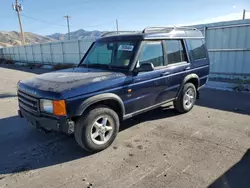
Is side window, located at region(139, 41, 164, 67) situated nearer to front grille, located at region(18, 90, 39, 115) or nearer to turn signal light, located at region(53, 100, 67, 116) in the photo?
turn signal light, located at region(53, 100, 67, 116)

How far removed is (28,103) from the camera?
3688mm

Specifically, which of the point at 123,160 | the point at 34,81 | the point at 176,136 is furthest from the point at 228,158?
the point at 34,81

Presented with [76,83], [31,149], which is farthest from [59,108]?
[31,149]

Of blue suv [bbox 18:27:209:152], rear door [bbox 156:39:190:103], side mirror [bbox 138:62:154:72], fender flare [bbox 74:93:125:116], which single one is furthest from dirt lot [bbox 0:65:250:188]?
side mirror [bbox 138:62:154:72]

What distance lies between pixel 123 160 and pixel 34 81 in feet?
7.11

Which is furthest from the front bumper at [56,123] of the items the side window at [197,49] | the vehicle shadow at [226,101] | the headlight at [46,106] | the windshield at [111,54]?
the vehicle shadow at [226,101]

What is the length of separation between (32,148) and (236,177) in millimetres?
3457

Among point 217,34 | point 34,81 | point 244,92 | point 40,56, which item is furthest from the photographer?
point 40,56

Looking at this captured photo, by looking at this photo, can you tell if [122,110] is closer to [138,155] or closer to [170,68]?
[138,155]

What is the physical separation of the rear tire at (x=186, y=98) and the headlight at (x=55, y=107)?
306 centimetres

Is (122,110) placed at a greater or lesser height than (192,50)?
lesser

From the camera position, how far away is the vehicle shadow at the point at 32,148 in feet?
11.3

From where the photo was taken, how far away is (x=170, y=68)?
15.4ft

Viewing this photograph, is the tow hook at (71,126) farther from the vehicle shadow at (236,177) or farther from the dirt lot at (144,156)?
the vehicle shadow at (236,177)
